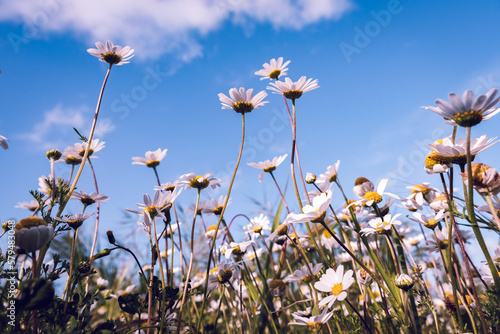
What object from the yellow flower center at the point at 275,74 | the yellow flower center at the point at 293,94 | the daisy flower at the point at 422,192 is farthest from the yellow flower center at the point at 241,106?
the daisy flower at the point at 422,192

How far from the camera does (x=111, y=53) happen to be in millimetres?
1638

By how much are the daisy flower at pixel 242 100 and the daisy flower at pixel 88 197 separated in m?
0.69

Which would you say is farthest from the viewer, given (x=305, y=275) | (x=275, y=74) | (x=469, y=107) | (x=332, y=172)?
(x=275, y=74)

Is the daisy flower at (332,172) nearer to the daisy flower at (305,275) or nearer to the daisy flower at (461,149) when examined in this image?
the daisy flower at (305,275)

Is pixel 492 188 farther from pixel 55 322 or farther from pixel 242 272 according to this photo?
pixel 55 322

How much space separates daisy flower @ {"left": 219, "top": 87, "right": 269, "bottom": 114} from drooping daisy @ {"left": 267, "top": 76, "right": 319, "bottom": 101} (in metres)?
0.10

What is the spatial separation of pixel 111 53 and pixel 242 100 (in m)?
0.70

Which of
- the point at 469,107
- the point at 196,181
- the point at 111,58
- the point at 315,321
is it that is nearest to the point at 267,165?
the point at 196,181

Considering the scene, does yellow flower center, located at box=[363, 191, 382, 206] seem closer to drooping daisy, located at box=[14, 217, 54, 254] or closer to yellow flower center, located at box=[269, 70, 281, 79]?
yellow flower center, located at box=[269, 70, 281, 79]

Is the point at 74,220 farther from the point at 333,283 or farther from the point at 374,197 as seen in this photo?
the point at 374,197

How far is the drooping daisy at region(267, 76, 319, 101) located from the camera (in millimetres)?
1538

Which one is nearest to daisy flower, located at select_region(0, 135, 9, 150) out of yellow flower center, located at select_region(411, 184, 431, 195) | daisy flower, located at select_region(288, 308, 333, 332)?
daisy flower, located at select_region(288, 308, 333, 332)

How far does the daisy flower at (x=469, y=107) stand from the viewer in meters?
0.85

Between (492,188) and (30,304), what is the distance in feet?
4.16
